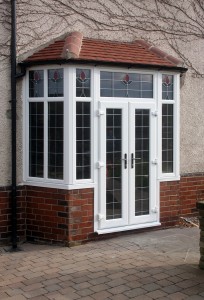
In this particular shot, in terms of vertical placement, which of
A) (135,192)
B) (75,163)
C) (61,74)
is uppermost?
(61,74)

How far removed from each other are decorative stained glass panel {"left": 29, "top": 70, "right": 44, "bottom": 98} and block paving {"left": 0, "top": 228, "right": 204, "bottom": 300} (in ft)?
7.60

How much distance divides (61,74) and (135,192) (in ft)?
7.34

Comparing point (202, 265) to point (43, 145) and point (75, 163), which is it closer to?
point (75, 163)

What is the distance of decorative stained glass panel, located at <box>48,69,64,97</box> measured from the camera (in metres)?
6.71

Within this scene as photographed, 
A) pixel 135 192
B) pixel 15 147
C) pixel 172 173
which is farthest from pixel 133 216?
pixel 15 147

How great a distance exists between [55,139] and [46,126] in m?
0.25

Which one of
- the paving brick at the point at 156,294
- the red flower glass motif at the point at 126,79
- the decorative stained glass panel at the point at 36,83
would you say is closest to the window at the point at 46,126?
the decorative stained glass panel at the point at 36,83

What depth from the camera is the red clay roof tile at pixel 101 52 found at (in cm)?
661

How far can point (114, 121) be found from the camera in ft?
23.1

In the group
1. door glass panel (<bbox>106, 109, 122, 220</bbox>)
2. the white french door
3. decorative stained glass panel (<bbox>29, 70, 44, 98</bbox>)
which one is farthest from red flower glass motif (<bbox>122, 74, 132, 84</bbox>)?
decorative stained glass panel (<bbox>29, 70, 44, 98</bbox>)

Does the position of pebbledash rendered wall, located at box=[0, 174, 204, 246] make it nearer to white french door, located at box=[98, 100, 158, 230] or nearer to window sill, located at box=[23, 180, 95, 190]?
window sill, located at box=[23, 180, 95, 190]

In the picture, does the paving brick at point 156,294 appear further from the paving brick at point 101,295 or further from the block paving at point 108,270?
the paving brick at point 101,295

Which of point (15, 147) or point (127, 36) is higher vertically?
point (127, 36)

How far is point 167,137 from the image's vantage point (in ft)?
25.2
